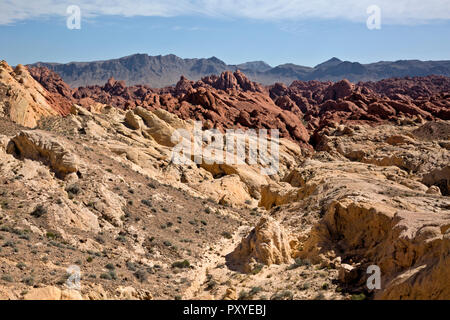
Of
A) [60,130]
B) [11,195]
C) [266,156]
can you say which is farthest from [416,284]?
[266,156]

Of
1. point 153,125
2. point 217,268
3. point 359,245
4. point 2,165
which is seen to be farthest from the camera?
point 153,125

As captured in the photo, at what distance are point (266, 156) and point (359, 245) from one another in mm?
40950

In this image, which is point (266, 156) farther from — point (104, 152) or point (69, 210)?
point (69, 210)

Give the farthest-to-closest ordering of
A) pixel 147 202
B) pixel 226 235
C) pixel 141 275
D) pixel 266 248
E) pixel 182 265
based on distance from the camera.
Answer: pixel 147 202 < pixel 226 235 < pixel 182 265 < pixel 266 248 < pixel 141 275

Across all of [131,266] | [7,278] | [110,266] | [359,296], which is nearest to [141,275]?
[131,266]

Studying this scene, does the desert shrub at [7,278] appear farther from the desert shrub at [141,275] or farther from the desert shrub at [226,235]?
the desert shrub at [226,235]

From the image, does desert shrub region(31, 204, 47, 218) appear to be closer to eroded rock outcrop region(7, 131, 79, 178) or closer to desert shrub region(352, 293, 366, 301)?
eroded rock outcrop region(7, 131, 79, 178)

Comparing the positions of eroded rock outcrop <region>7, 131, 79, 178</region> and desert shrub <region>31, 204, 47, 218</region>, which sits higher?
eroded rock outcrop <region>7, 131, 79, 178</region>

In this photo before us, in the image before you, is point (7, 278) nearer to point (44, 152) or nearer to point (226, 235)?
point (44, 152)

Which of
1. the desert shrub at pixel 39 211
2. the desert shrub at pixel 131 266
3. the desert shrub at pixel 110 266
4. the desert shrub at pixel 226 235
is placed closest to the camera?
the desert shrub at pixel 110 266

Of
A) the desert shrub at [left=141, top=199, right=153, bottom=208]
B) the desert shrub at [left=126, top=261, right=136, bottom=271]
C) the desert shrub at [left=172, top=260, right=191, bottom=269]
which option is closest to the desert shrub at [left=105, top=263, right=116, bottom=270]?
the desert shrub at [left=126, top=261, right=136, bottom=271]

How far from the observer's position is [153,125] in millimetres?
51094

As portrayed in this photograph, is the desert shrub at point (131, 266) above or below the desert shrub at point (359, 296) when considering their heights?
below

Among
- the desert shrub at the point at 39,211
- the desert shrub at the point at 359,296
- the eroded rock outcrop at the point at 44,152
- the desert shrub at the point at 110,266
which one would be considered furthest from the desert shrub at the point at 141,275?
the eroded rock outcrop at the point at 44,152
